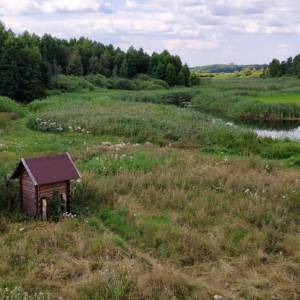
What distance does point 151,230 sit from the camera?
11203 mm

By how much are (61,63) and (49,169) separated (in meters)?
69.4

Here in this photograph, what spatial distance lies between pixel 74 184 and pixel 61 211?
172 cm

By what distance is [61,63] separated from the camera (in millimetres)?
79000

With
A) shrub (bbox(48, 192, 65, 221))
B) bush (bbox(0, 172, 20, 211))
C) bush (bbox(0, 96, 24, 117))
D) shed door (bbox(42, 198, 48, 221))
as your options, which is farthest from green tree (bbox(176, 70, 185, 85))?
shed door (bbox(42, 198, 48, 221))

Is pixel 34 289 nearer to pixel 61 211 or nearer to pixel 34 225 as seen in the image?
pixel 34 225

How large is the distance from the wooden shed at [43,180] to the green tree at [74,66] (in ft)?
221

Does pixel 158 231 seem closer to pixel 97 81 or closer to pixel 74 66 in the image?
pixel 97 81

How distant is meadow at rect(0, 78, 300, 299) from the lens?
28.8ft

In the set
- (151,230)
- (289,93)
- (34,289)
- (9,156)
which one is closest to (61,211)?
(151,230)

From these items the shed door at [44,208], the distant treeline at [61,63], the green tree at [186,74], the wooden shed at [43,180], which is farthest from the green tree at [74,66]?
the shed door at [44,208]

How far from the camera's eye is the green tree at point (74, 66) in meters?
78.0

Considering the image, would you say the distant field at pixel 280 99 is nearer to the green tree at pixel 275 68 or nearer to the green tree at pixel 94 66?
the green tree at pixel 94 66

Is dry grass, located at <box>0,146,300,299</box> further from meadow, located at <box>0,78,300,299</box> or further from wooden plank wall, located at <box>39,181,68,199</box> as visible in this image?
wooden plank wall, located at <box>39,181,68,199</box>

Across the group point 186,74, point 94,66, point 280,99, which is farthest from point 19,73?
point 186,74
